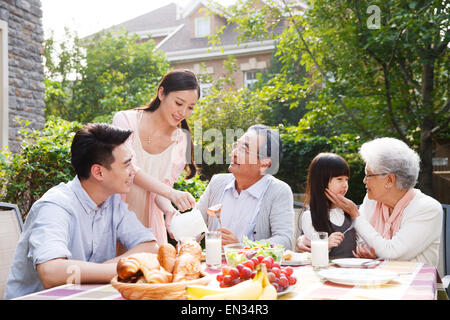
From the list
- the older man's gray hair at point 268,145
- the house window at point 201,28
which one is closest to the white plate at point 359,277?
the older man's gray hair at point 268,145

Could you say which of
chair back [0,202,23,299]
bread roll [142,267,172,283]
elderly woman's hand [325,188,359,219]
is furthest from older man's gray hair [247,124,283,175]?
bread roll [142,267,172,283]

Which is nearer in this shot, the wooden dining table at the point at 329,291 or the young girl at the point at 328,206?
the wooden dining table at the point at 329,291

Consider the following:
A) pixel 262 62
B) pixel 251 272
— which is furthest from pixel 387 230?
pixel 262 62

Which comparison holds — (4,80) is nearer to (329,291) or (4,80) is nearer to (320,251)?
(320,251)

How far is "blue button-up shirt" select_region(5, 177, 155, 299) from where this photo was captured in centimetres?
170

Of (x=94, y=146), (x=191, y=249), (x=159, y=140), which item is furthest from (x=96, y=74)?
(x=191, y=249)

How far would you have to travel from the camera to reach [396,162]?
2408 mm

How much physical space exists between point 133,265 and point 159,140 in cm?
149

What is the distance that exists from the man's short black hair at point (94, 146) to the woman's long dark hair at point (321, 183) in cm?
109

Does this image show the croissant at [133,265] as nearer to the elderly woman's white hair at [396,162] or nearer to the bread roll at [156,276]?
the bread roll at [156,276]

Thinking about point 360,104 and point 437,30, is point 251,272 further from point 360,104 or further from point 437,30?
point 360,104

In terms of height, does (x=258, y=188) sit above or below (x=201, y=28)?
below

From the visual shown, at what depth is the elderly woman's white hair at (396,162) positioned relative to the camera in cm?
241

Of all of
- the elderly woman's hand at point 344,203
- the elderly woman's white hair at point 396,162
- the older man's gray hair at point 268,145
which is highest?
the older man's gray hair at point 268,145
